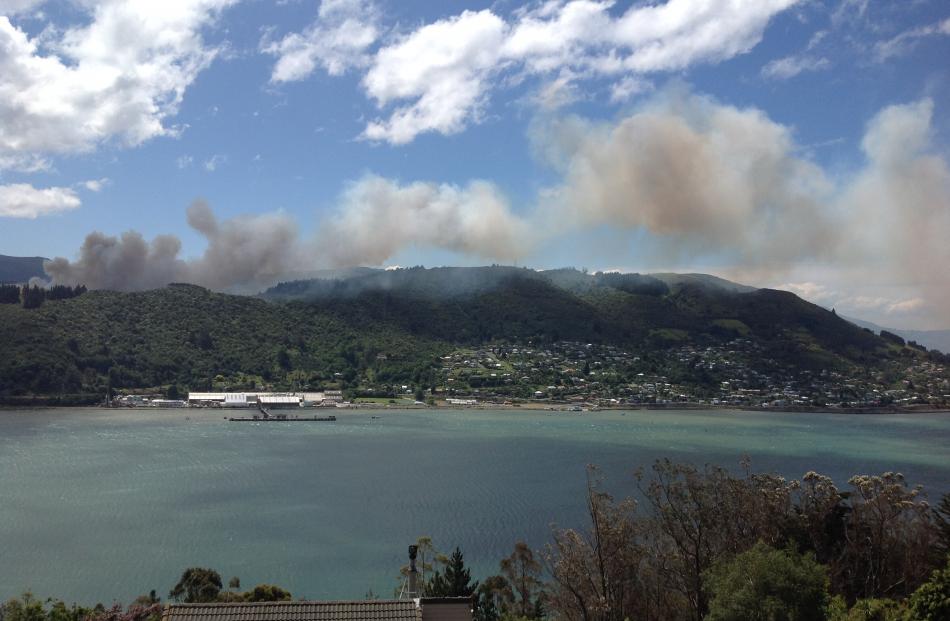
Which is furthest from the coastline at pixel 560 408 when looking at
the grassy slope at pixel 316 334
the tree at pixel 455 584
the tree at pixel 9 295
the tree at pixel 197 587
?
the tree at pixel 455 584

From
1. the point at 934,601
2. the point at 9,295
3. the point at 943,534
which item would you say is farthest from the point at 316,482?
the point at 9,295

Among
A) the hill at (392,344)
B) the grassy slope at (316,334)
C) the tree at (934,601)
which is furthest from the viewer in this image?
the hill at (392,344)

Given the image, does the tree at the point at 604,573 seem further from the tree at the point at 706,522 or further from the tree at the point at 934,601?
the tree at the point at 934,601

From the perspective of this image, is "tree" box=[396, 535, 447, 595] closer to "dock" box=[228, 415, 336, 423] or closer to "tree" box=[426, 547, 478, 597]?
"tree" box=[426, 547, 478, 597]

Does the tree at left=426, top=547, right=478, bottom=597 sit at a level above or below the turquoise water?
above

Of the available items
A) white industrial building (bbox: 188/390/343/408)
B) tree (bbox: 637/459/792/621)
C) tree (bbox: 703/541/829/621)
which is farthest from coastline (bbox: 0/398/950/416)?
tree (bbox: 703/541/829/621)

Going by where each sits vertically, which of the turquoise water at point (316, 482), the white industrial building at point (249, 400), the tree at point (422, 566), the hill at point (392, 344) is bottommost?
the turquoise water at point (316, 482)
